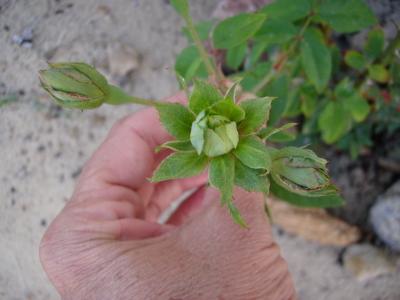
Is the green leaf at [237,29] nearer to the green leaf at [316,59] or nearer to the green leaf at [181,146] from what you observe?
the green leaf at [316,59]

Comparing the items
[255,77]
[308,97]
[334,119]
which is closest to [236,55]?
[255,77]

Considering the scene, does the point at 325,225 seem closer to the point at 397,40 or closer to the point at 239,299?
the point at 397,40

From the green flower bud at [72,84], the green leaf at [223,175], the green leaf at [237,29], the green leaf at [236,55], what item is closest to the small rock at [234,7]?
the green leaf at [236,55]

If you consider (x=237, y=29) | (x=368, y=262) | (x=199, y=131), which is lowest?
(x=368, y=262)

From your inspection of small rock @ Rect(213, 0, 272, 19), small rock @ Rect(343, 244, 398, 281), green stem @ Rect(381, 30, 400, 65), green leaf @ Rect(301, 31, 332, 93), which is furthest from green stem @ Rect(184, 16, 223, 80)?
small rock @ Rect(343, 244, 398, 281)

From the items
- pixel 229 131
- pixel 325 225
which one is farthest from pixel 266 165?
pixel 325 225

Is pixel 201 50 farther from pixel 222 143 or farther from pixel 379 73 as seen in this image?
pixel 379 73

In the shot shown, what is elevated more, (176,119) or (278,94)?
(176,119)
